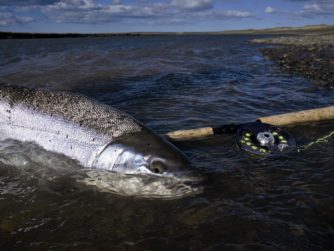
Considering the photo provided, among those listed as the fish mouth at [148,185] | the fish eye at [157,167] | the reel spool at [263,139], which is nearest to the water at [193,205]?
the fish mouth at [148,185]

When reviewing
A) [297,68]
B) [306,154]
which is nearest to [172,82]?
[297,68]

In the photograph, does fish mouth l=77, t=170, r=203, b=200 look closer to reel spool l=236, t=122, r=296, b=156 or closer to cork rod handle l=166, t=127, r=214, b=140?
reel spool l=236, t=122, r=296, b=156

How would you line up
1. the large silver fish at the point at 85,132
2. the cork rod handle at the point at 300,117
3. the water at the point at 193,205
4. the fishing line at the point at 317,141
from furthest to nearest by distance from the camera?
the cork rod handle at the point at 300,117 → the fishing line at the point at 317,141 → the large silver fish at the point at 85,132 → the water at the point at 193,205

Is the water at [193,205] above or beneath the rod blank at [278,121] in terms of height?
beneath

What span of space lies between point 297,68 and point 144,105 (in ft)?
28.4

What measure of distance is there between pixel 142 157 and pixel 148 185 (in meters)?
0.39

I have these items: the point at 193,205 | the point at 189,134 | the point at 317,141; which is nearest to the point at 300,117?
the point at 317,141

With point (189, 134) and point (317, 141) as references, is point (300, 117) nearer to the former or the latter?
point (317, 141)

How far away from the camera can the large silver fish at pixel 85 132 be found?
15.2 ft

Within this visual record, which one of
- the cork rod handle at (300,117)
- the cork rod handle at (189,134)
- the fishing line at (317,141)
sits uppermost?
the cork rod handle at (300,117)

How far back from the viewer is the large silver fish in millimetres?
4629

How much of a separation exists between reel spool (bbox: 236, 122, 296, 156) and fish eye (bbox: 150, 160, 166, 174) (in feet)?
5.57

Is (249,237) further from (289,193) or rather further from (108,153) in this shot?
(108,153)

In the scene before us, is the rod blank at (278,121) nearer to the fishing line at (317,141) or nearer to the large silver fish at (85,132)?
the fishing line at (317,141)
